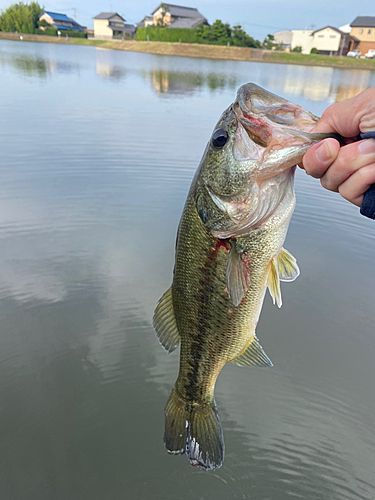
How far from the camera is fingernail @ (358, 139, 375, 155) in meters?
1.39

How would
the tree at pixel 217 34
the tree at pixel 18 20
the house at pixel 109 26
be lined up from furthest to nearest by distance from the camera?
the house at pixel 109 26
the tree at pixel 18 20
the tree at pixel 217 34

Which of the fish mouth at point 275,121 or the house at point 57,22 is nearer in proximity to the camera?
the fish mouth at point 275,121

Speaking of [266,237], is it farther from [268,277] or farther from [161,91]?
[161,91]

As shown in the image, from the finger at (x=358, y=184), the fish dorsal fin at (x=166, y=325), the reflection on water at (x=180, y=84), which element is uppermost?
the finger at (x=358, y=184)

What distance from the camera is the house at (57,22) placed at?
2802 inches

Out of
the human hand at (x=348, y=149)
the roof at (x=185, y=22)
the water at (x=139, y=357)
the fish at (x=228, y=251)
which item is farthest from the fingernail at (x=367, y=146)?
the roof at (x=185, y=22)

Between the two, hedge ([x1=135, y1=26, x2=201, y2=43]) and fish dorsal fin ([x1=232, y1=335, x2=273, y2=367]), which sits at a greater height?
hedge ([x1=135, y1=26, x2=201, y2=43])

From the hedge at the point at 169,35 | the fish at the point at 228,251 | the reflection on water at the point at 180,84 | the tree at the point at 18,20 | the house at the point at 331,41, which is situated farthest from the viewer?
the tree at the point at 18,20

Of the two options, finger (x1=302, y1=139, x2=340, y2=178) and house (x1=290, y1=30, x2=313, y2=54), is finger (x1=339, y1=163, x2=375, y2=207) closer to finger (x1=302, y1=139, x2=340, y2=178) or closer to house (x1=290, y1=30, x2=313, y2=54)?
finger (x1=302, y1=139, x2=340, y2=178)

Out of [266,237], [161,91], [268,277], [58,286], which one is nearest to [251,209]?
[266,237]

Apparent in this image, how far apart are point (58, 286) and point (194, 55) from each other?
1854 inches

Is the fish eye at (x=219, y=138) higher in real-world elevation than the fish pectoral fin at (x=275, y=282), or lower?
higher

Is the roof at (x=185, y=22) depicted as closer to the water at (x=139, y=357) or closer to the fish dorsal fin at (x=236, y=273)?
the water at (x=139, y=357)

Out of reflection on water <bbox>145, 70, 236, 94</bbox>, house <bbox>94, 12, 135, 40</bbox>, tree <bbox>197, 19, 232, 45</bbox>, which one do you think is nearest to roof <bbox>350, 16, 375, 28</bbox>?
tree <bbox>197, 19, 232, 45</bbox>
